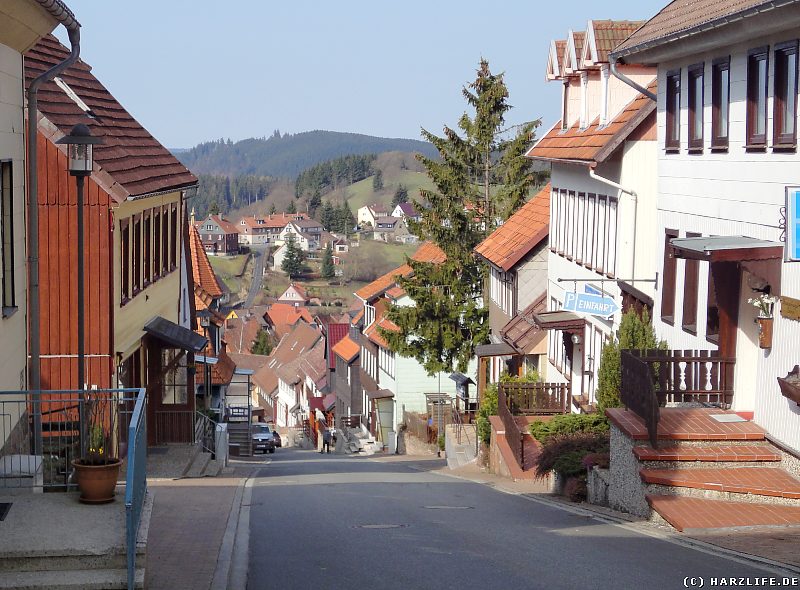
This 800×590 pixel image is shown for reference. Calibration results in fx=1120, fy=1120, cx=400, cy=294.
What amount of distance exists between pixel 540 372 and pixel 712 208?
1641 centimetres

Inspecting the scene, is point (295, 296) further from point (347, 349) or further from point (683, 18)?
point (683, 18)

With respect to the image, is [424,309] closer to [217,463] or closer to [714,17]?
[217,463]

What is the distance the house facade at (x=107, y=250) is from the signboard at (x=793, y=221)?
30.5 ft

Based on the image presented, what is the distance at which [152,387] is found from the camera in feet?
79.0

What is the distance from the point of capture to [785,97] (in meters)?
13.5

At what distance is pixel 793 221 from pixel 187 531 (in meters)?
7.70

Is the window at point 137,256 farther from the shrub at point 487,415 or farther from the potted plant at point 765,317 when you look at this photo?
the potted plant at point 765,317

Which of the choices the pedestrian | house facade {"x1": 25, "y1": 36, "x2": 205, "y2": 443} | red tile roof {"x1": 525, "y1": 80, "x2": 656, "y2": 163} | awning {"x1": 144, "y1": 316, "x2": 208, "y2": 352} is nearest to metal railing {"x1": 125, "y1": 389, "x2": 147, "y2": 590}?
house facade {"x1": 25, "y1": 36, "x2": 205, "y2": 443}

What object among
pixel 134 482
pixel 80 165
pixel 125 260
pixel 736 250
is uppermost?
pixel 80 165

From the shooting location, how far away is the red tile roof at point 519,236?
33.7m

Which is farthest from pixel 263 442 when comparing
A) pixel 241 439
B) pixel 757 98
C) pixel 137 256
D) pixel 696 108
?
pixel 757 98

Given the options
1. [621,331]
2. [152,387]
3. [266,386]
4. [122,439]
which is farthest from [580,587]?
[266,386]

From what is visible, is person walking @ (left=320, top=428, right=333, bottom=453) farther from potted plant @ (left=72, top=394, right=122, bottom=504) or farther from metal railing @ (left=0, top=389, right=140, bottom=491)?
potted plant @ (left=72, top=394, right=122, bottom=504)

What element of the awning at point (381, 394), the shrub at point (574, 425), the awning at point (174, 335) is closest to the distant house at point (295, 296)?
the awning at point (381, 394)
